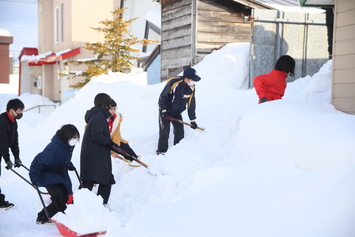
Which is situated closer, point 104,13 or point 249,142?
point 249,142

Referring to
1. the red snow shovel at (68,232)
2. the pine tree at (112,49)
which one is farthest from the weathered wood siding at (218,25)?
the red snow shovel at (68,232)

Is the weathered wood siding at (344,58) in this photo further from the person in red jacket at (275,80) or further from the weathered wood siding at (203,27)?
the weathered wood siding at (203,27)

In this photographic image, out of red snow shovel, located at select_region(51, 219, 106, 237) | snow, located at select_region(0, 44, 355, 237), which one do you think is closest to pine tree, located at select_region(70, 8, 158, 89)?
snow, located at select_region(0, 44, 355, 237)

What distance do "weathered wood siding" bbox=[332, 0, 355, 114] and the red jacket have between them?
79 cm

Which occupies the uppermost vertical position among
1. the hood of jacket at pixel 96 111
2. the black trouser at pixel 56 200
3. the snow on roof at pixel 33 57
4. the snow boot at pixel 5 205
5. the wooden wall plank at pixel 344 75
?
the snow on roof at pixel 33 57

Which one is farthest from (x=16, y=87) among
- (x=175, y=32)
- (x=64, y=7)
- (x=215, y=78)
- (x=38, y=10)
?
(x=215, y=78)

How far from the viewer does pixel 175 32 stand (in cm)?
1315

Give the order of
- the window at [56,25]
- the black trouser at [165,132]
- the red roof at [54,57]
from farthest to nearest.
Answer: the window at [56,25] → the red roof at [54,57] → the black trouser at [165,132]

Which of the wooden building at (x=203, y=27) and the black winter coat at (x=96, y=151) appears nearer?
the black winter coat at (x=96, y=151)

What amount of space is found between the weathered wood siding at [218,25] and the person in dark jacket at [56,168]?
7616mm

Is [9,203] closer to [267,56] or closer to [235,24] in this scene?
[267,56]

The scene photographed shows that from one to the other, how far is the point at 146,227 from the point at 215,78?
674 centimetres

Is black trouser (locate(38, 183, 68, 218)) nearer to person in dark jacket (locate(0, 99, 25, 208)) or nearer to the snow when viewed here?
the snow

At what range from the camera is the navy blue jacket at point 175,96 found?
7191mm
